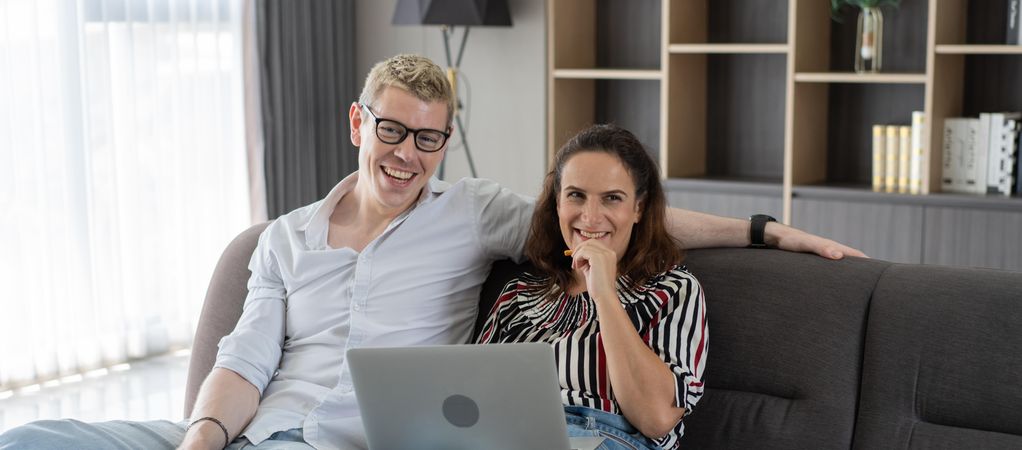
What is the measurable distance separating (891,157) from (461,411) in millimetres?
2603

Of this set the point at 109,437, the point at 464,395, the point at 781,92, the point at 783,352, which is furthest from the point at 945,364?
the point at 781,92

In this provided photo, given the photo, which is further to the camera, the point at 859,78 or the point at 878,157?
the point at 878,157

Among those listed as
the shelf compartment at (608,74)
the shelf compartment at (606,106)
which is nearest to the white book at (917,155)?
the shelf compartment at (608,74)

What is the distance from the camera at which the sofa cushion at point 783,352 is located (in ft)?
6.25

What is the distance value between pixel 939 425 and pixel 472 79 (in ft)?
10.1

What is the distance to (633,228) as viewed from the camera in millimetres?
2053

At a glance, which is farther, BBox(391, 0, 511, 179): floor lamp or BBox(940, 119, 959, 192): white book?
BBox(391, 0, 511, 179): floor lamp

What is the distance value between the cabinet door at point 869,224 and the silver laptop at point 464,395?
2.40m

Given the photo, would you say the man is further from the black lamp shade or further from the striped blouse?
the black lamp shade

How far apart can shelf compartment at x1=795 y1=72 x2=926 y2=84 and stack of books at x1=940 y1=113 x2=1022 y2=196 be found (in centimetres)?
20

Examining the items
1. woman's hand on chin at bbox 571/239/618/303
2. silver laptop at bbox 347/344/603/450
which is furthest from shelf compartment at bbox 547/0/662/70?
silver laptop at bbox 347/344/603/450

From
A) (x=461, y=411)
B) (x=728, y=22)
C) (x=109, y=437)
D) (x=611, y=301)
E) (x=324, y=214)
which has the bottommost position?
(x=109, y=437)

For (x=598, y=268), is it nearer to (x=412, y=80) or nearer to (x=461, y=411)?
(x=461, y=411)

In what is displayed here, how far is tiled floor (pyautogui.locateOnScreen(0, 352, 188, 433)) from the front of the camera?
361 cm
